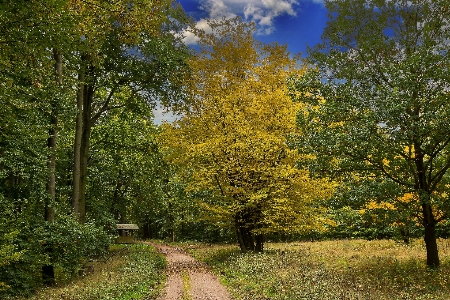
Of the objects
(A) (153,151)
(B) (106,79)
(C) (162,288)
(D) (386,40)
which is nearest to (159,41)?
(B) (106,79)

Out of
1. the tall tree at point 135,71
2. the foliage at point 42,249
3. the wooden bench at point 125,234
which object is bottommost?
the wooden bench at point 125,234

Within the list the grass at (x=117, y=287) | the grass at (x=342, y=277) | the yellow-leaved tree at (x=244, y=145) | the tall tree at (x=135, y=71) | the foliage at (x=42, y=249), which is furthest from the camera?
the yellow-leaved tree at (x=244, y=145)

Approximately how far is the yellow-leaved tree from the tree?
3.61m

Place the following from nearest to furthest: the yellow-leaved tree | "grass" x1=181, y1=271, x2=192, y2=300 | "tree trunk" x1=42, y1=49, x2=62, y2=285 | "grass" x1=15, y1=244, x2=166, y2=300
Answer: "grass" x1=15, y1=244, x2=166, y2=300 → "grass" x1=181, y1=271, x2=192, y2=300 → "tree trunk" x1=42, y1=49, x2=62, y2=285 → the yellow-leaved tree

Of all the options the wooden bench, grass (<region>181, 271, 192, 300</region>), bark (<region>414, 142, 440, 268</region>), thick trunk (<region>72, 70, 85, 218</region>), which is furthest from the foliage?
the wooden bench

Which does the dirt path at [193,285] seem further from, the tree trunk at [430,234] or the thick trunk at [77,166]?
the tree trunk at [430,234]

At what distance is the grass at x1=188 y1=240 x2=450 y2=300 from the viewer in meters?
9.88

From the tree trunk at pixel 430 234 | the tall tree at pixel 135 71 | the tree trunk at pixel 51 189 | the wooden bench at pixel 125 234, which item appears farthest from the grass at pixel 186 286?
the wooden bench at pixel 125 234

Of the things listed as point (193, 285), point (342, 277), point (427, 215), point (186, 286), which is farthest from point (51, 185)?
point (427, 215)

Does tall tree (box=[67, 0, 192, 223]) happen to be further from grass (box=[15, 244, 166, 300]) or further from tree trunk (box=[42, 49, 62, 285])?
grass (box=[15, 244, 166, 300])

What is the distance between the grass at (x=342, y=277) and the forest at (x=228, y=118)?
145 centimetres

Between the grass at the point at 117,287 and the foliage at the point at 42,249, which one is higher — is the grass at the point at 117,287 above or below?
below

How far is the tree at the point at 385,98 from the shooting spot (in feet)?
37.4

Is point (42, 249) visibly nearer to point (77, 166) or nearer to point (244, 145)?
point (77, 166)
